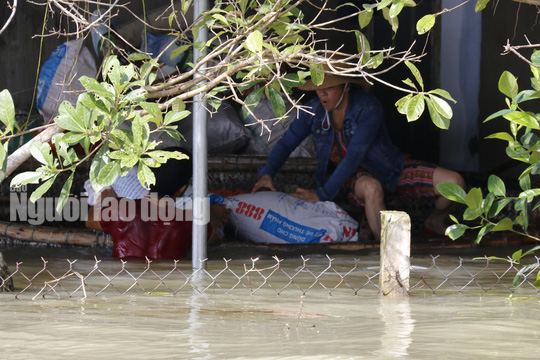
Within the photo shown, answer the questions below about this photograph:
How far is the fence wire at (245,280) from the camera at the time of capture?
3029 mm

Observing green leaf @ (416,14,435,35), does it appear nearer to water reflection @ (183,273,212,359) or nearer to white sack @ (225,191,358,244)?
water reflection @ (183,273,212,359)

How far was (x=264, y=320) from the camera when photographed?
2404mm

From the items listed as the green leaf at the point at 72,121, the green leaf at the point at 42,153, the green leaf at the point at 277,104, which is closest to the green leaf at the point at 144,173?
the green leaf at the point at 72,121

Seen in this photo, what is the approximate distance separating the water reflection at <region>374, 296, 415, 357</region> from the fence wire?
7.7 inches

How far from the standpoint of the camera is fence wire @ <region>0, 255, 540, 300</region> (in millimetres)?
3029

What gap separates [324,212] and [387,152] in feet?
2.12

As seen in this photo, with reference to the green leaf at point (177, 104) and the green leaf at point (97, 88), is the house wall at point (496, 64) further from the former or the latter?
the green leaf at point (97, 88)

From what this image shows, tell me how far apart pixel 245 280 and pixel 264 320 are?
1.09m

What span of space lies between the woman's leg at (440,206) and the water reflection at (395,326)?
7.27 ft

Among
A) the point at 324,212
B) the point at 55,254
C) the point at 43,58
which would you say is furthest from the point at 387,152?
the point at 43,58

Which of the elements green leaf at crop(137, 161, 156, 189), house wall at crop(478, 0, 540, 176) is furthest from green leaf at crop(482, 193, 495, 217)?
house wall at crop(478, 0, 540, 176)

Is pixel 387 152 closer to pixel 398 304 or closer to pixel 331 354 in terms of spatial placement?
pixel 398 304

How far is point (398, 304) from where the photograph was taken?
2.78 m

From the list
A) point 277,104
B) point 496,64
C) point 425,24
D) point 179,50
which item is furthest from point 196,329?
point 496,64
